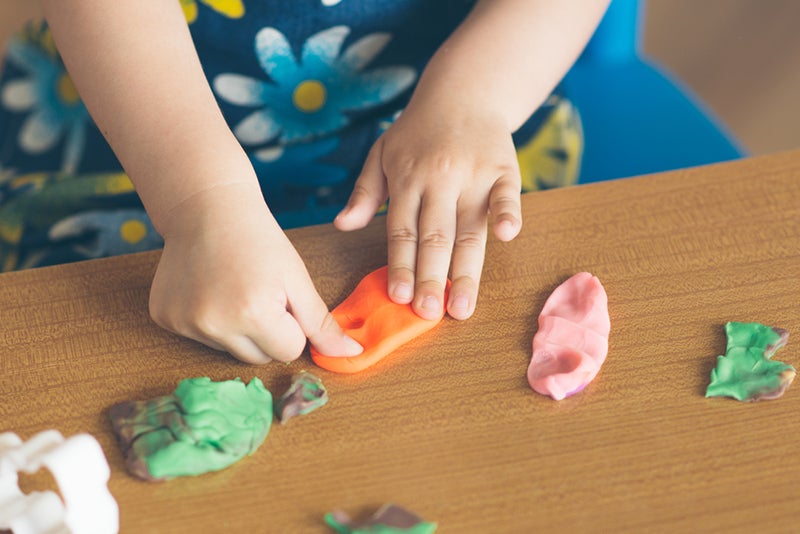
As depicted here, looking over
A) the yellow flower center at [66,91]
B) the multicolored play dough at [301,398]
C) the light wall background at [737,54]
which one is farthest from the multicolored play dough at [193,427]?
the light wall background at [737,54]

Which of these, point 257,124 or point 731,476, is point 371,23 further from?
point 731,476

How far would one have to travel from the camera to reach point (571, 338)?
1.72ft

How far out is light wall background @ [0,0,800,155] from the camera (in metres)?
1.74

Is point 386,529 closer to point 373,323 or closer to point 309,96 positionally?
point 373,323

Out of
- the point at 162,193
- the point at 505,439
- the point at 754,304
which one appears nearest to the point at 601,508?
the point at 505,439

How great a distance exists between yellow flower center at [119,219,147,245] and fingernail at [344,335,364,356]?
311mm

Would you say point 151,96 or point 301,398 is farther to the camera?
point 151,96

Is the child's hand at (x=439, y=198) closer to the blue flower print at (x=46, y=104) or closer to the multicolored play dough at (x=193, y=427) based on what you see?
the multicolored play dough at (x=193, y=427)

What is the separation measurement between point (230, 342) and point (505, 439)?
6.8 inches

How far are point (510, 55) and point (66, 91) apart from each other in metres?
0.46

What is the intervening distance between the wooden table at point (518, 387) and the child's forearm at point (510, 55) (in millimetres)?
106

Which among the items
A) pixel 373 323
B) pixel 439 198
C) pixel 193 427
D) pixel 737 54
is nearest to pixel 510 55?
pixel 439 198

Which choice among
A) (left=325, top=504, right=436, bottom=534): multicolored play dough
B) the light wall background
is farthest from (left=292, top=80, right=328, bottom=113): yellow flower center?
the light wall background

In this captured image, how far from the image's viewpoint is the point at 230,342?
515 millimetres
